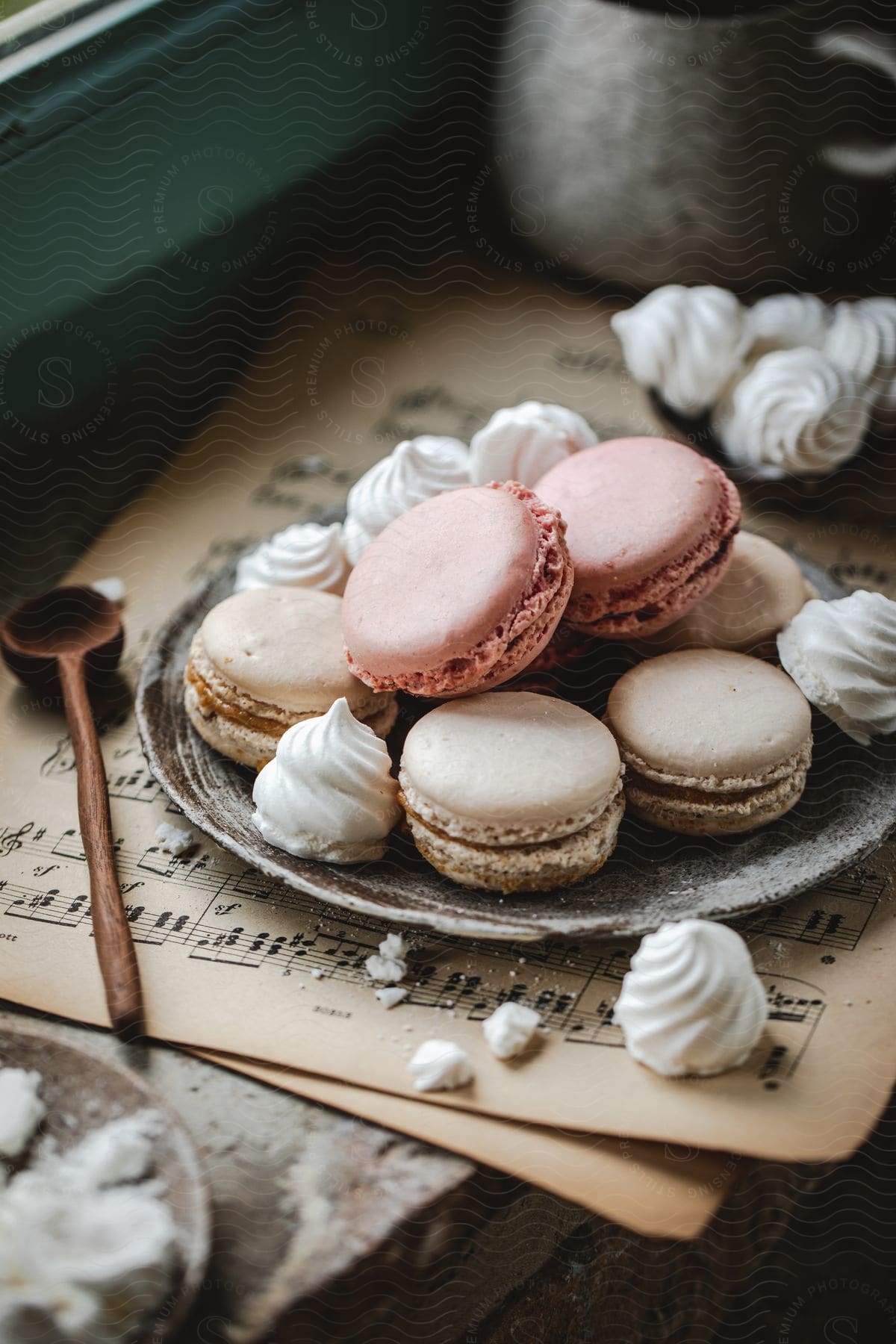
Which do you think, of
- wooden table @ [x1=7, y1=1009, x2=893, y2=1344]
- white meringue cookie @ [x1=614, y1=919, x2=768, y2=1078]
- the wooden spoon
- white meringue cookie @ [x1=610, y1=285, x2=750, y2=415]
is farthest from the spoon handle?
white meringue cookie @ [x1=610, y1=285, x2=750, y2=415]

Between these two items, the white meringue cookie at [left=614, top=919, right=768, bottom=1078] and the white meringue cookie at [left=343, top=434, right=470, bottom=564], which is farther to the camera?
the white meringue cookie at [left=343, top=434, right=470, bottom=564]

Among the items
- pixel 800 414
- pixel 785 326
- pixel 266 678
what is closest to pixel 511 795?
pixel 266 678

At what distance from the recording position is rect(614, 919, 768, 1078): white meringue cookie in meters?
0.75

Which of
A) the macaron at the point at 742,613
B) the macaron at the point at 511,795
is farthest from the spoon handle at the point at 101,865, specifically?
the macaron at the point at 742,613

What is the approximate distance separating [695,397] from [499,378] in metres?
0.30

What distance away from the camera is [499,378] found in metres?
1.56

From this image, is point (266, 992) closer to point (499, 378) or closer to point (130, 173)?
point (130, 173)

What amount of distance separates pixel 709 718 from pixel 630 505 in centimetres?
20

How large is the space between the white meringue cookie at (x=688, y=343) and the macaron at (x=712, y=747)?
0.54m

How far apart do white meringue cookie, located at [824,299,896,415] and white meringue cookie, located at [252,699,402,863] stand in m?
0.80

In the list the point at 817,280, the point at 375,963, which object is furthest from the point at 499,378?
the point at 375,963

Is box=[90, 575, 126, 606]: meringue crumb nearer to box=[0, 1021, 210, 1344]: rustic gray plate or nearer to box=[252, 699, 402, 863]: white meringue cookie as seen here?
box=[252, 699, 402, 863]: white meringue cookie

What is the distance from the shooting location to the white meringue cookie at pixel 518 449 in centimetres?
110

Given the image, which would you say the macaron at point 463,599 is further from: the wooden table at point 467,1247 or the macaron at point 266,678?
the wooden table at point 467,1247
